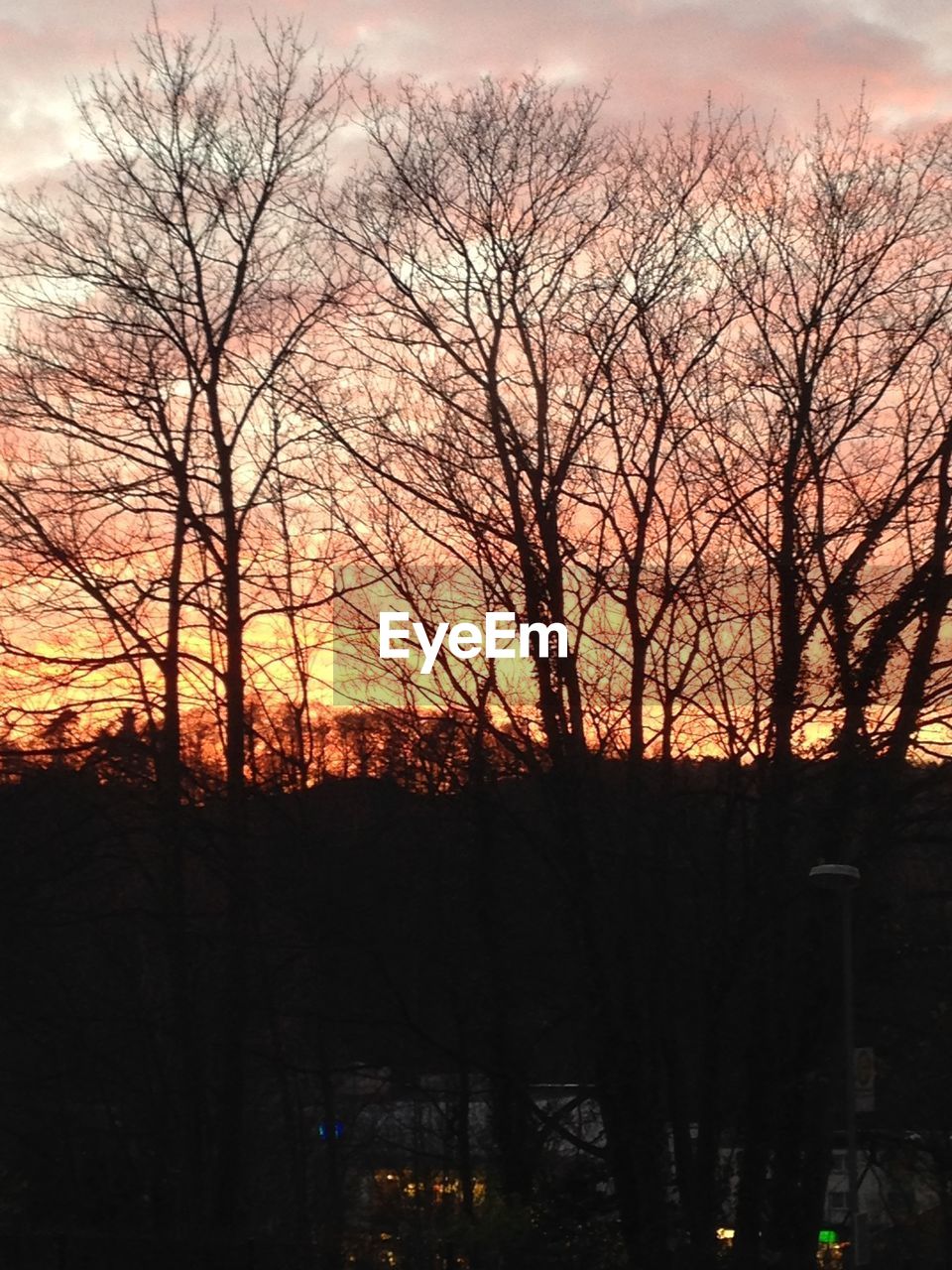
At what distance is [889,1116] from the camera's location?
62.5 ft

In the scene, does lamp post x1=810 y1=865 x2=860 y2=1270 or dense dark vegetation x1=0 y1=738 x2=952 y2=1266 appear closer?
lamp post x1=810 y1=865 x2=860 y2=1270

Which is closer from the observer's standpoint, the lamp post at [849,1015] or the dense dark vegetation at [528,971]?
the lamp post at [849,1015]

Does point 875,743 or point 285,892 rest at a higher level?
point 875,743

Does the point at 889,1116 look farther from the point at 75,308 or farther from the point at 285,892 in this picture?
the point at 75,308

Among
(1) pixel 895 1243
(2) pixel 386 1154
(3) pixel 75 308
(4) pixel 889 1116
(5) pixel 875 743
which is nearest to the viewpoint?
(5) pixel 875 743

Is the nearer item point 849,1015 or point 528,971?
point 849,1015

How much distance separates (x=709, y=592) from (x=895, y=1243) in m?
16.5

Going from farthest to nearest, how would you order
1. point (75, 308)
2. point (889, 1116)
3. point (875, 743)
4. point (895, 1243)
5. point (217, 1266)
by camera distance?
1. point (895, 1243)
2. point (889, 1116)
3. point (75, 308)
4. point (875, 743)
5. point (217, 1266)

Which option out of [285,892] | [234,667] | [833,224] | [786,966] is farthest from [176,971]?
[833,224]

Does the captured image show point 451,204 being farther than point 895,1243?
No

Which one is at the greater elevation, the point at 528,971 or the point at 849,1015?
the point at 528,971

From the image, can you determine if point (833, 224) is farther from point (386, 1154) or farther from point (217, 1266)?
point (386, 1154)

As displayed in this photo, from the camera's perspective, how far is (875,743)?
648 inches

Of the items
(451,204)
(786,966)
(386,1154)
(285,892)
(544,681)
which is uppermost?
(451,204)
